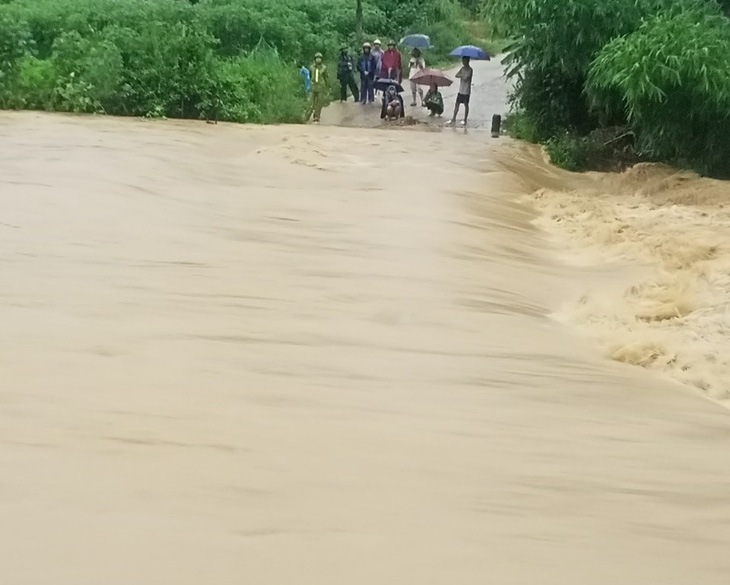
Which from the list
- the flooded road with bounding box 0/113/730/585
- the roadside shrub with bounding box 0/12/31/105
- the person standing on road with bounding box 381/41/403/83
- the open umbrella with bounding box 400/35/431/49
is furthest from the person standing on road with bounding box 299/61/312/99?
the flooded road with bounding box 0/113/730/585

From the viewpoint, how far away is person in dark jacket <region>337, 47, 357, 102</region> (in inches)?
715

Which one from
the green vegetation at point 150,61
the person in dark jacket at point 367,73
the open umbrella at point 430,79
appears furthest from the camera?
the person in dark jacket at point 367,73

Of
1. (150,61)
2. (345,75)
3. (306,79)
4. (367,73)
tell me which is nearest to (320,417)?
(150,61)

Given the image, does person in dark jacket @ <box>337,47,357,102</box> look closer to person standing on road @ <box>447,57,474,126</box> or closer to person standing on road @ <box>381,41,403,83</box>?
person standing on road @ <box>381,41,403,83</box>

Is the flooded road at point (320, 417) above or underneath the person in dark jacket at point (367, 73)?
underneath

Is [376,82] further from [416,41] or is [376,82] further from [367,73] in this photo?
[416,41]

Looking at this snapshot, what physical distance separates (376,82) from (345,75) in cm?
95

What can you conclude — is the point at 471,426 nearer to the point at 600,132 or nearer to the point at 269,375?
the point at 269,375

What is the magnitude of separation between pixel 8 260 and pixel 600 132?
990cm

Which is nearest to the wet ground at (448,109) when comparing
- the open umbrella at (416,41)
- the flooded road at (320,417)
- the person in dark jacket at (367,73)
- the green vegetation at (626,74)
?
the person in dark jacket at (367,73)

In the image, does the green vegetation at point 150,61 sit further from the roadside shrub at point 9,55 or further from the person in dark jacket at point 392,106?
the person in dark jacket at point 392,106

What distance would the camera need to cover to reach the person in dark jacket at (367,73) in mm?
17703

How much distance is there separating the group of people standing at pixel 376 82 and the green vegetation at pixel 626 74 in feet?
7.59

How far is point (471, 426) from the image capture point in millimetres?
3975
